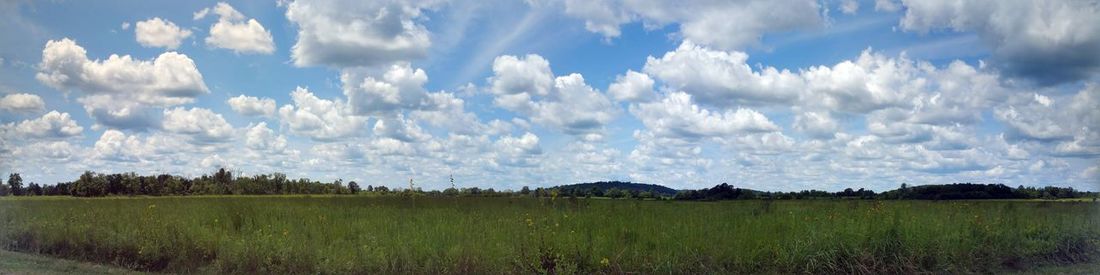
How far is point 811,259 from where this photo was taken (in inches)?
372

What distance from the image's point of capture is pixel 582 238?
9805 millimetres

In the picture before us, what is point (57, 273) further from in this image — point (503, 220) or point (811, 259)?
point (811, 259)

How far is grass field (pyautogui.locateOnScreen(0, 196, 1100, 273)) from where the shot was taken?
942 centimetres

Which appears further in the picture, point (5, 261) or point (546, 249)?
point (5, 261)

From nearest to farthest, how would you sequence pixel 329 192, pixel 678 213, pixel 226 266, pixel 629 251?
1. pixel 629 251
2. pixel 226 266
3. pixel 678 213
4. pixel 329 192

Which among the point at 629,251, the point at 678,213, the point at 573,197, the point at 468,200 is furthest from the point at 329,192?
the point at 629,251

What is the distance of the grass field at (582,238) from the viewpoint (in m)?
9.42

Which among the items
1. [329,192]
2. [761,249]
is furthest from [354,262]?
[329,192]

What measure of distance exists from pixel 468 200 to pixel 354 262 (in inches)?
254

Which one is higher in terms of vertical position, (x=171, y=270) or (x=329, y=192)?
(x=329, y=192)

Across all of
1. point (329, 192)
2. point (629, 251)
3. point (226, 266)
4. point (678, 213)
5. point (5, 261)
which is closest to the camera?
point (629, 251)

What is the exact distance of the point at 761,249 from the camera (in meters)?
9.62

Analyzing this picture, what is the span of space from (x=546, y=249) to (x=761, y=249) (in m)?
2.99

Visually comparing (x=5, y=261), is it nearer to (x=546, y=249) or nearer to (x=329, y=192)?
(x=546, y=249)
